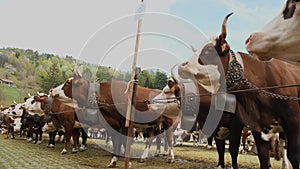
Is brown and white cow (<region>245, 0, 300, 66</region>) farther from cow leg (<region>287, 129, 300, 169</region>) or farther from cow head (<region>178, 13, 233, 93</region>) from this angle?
cow leg (<region>287, 129, 300, 169</region>)

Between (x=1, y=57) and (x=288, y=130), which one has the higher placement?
(x=1, y=57)

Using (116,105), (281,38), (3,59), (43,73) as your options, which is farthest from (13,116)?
(3,59)

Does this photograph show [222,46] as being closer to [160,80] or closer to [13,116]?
[160,80]

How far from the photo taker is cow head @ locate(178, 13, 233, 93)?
4.52 m

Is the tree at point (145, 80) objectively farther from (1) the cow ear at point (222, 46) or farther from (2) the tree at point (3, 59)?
(2) the tree at point (3, 59)

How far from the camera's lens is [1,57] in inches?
4990

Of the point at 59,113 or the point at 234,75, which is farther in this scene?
the point at 59,113

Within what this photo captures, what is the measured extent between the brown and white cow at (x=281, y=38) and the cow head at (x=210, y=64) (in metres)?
1.71

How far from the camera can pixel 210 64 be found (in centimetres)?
459

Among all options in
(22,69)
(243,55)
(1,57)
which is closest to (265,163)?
(243,55)

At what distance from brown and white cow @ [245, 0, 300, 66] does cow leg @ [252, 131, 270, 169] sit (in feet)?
6.67

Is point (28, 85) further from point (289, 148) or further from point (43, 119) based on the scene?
point (289, 148)

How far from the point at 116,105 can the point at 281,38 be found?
614cm

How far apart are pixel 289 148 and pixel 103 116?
18.2 feet
